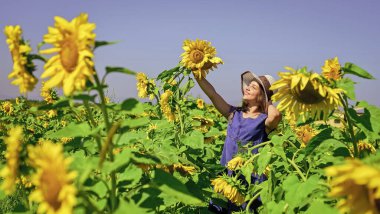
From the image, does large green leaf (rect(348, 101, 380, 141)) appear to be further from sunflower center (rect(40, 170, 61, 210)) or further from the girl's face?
the girl's face

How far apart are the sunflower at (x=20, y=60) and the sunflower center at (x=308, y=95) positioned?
1122 millimetres

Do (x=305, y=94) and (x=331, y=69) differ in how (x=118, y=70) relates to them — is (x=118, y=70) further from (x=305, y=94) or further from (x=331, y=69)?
(x=331, y=69)

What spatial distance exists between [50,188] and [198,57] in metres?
2.49

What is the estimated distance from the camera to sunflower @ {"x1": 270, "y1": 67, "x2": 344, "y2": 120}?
65.2 inches

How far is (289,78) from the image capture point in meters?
1.71

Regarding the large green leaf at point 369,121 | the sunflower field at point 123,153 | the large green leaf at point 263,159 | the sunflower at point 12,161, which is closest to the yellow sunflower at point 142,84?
the sunflower field at point 123,153

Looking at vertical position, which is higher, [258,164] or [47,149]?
[47,149]

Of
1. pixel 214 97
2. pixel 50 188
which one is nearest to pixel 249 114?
pixel 214 97

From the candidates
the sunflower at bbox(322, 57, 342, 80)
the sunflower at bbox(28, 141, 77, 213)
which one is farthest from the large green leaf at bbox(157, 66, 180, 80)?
the sunflower at bbox(28, 141, 77, 213)

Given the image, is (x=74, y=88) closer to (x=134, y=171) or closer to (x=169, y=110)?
(x=134, y=171)

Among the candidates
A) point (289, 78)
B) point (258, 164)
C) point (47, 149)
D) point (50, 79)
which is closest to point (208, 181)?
point (258, 164)

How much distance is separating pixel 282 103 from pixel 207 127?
202 cm

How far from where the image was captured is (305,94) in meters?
1.81

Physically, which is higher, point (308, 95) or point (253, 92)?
point (253, 92)
